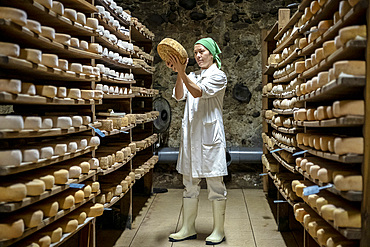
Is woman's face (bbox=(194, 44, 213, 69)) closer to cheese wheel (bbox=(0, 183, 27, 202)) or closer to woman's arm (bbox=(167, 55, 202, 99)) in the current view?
woman's arm (bbox=(167, 55, 202, 99))

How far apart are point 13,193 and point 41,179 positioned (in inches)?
14.6

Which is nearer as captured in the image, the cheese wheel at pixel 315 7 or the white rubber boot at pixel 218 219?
the cheese wheel at pixel 315 7

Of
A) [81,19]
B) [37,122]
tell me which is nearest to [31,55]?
[37,122]

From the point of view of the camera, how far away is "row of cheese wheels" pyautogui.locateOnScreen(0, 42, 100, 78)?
208 cm

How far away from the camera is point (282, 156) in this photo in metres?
4.31

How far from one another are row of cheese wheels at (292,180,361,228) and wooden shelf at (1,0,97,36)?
6.50 ft

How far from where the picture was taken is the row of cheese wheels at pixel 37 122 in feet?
6.91

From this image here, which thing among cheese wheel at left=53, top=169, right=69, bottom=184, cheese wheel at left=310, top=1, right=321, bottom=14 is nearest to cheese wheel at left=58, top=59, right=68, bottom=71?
cheese wheel at left=53, top=169, right=69, bottom=184

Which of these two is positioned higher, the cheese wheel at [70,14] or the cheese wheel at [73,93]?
the cheese wheel at [70,14]

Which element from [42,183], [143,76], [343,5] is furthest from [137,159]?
[343,5]

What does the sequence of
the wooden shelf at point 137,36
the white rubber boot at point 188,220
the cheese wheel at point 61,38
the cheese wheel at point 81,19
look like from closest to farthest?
the cheese wheel at point 61,38 < the cheese wheel at point 81,19 < the white rubber boot at point 188,220 < the wooden shelf at point 137,36

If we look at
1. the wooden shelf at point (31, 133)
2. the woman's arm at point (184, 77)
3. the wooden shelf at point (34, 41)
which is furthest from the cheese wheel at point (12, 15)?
the woman's arm at point (184, 77)

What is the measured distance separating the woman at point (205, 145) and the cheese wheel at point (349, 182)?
1992mm

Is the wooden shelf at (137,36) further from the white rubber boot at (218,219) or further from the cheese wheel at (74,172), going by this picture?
the cheese wheel at (74,172)
